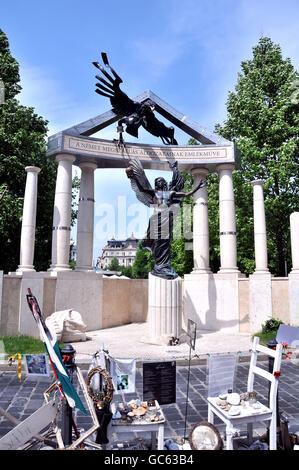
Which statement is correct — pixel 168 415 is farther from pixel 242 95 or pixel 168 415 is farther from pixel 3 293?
pixel 242 95

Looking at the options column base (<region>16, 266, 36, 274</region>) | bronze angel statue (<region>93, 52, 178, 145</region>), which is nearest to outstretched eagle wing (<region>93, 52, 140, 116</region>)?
bronze angel statue (<region>93, 52, 178, 145</region>)

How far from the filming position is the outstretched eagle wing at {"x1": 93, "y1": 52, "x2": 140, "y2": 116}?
13367 mm

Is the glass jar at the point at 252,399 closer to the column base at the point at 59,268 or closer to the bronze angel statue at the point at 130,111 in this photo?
the column base at the point at 59,268

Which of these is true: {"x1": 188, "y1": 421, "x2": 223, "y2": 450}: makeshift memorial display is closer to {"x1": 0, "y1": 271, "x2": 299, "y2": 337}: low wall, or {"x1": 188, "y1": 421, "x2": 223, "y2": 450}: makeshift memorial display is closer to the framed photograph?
the framed photograph

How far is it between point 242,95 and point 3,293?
1837 centimetres

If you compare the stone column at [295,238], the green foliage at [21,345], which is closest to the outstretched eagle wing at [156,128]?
the stone column at [295,238]

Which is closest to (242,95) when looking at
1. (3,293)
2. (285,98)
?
(285,98)

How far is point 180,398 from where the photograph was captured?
5883 millimetres

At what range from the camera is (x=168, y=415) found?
16.8 feet

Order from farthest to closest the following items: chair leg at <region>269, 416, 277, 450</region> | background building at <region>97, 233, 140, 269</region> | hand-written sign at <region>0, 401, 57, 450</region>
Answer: background building at <region>97, 233, 140, 269</region> → chair leg at <region>269, 416, 277, 450</region> → hand-written sign at <region>0, 401, 57, 450</region>

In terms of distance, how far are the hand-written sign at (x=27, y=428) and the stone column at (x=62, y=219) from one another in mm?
10189

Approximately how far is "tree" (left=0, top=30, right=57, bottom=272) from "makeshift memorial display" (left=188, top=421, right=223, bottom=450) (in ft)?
50.3

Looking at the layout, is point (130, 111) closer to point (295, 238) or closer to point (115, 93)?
point (115, 93)

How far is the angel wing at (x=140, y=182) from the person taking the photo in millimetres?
11586
